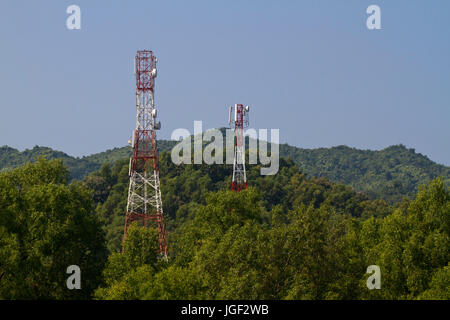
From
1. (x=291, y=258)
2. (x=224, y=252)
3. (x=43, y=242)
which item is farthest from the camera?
(x=43, y=242)

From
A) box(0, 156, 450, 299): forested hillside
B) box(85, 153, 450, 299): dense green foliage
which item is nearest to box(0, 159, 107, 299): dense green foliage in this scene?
box(0, 156, 450, 299): forested hillside

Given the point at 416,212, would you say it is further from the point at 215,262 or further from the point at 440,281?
the point at 215,262

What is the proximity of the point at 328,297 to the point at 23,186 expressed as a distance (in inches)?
990

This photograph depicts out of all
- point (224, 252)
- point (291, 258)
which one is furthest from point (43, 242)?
point (291, 258)

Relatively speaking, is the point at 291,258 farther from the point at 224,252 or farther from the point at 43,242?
the point at 43,242

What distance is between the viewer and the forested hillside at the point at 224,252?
137 ft

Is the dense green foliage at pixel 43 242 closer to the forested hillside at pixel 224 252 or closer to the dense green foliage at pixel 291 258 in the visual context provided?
the forested hillside at pixel 224 252

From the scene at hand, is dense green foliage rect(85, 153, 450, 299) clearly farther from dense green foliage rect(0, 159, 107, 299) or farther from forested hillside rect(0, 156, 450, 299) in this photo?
dense green foliage rect(0, 159, 107, 299)

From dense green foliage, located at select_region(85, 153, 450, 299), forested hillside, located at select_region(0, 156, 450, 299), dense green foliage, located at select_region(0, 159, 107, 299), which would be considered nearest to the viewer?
dense green foliage, located at select_region(85, 153, 450, 299)

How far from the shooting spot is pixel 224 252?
151ft

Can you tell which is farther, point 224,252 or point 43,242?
point 43,242

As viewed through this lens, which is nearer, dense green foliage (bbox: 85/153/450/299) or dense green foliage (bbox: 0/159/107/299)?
dense green foliage (bbox: 85/153/450/299)

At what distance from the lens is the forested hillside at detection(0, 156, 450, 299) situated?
41625mm
